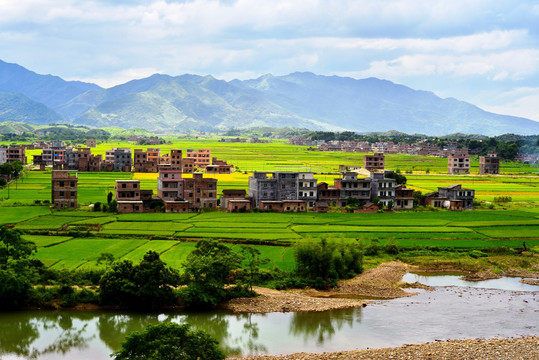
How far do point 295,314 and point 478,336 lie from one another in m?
7.01

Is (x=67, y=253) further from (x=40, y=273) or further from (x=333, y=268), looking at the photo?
(x=333, y=268)

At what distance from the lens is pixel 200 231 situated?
3819 centimetres

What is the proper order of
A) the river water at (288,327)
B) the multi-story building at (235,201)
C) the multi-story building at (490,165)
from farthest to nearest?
the multi-story building at (490,165), the multi-story building at (235,201), the river water at (288,327)

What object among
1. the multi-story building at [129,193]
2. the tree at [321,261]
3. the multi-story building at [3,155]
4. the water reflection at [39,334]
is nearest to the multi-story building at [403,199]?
the multi-story building at [129,193]

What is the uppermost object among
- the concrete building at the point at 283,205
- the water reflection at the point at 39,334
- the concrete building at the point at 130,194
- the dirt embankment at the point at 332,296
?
the concrete building at the point at 130,194

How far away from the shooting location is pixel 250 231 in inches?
1517

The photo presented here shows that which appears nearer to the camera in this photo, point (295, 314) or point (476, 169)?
point (295, 314)

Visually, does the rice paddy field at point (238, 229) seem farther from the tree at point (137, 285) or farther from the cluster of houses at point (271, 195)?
the tree at point (137, 285)

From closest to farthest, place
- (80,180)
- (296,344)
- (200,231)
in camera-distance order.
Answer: (296,344) < (200,231) < (80,180)

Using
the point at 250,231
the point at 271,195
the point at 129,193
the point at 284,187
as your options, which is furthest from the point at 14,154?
the point at 250,231

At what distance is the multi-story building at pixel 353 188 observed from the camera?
5200 centimetres

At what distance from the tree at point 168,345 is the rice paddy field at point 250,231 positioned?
10889 millimetres

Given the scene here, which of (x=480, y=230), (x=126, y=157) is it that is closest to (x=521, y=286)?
(x=480, y=230)

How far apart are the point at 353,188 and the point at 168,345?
1428 inches
